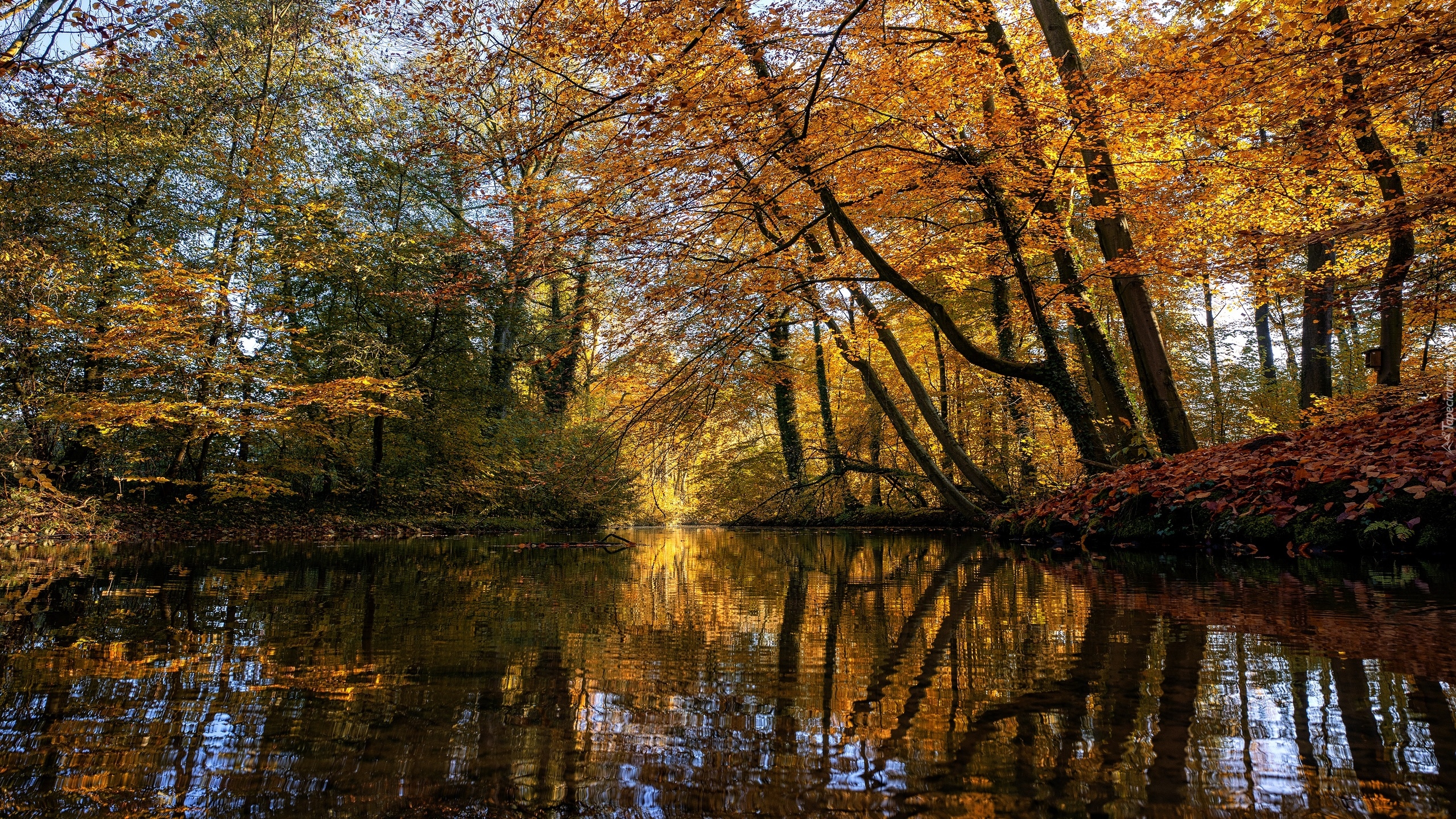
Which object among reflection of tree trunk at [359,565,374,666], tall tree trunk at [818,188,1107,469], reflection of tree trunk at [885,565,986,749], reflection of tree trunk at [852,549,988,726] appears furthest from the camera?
tall tree trunk at [818,188,1107,469]

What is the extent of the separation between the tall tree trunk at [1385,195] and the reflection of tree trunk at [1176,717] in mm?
5350

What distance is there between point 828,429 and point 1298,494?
10125 millimetres

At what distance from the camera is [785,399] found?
1667 centimetres

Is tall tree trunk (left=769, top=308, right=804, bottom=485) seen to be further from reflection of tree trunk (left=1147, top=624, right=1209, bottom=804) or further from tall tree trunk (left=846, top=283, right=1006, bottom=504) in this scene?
reflection of tree trunk (left=1147, top=624, right=1209, bottom=804)

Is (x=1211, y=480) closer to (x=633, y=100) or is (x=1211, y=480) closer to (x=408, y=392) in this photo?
(x=633, y=100)

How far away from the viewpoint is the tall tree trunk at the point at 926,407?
948 cm

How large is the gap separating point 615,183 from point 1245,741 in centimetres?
704

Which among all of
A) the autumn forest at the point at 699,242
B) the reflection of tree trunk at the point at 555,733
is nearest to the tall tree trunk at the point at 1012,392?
the autumn forest at the point at 699,242

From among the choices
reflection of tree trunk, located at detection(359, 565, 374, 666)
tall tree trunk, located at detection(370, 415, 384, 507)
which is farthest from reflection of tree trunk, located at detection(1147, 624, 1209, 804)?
tall tree trunk, located at detection(370, 415, 384, 507)

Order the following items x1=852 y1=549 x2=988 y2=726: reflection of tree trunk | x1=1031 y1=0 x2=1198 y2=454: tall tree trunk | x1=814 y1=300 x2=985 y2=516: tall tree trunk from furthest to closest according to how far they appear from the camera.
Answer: x1=814 y1=300 x2=985 y2=516: tall tree trunk, x1=1031 y1=0 x2=1198 y2=454: tall tree trunk, x1=852 y1=549 x2=988 y2=726: reflection of tree trunk

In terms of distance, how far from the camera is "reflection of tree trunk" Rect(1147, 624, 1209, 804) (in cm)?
108

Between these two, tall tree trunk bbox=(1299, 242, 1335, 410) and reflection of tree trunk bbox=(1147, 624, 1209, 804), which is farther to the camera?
tall tree trunk bbox=(1299, 242, 1335, 410)

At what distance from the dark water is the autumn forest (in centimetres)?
326

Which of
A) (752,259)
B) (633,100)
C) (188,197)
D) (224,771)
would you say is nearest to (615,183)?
(752,259)
